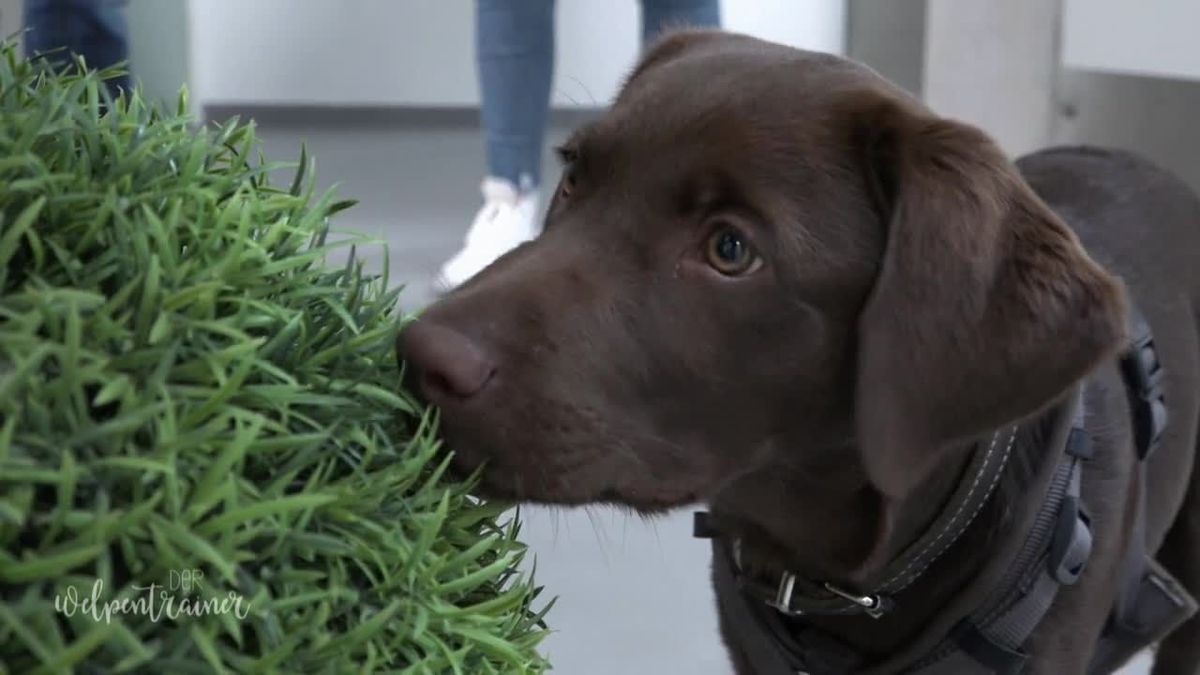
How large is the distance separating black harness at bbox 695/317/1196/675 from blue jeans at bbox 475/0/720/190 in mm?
1822

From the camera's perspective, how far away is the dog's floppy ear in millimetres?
1083

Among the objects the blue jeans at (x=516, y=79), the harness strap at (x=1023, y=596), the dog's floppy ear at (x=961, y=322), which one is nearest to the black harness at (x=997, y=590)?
the harness strap at (x=1023, y=596)

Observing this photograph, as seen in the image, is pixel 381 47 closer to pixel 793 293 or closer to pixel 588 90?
pixel 588 90

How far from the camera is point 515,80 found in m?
3.12

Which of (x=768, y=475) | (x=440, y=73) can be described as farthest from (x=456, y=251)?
(x=768, y=475)

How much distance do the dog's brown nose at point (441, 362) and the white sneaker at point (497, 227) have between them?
6.83 ft

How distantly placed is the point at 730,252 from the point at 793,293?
0.21ft

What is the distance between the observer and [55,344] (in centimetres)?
57

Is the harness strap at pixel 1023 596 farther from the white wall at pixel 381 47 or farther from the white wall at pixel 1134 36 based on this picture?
the white wall at pixel 381 47

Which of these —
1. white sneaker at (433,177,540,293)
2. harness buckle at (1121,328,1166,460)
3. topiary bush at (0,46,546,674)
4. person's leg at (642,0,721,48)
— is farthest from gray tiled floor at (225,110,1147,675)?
person's leg at (642,0,721,48)

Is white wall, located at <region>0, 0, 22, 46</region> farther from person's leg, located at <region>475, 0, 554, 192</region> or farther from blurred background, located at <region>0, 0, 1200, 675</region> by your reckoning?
person's leg, located at <region>475, 0, 554, 192</region>

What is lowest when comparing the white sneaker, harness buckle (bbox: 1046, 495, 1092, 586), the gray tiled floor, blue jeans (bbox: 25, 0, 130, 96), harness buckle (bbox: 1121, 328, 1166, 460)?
the gray tiled floor

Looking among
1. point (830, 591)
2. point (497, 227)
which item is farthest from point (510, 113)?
point (830, 591)

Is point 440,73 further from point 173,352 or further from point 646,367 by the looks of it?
point 173,352
